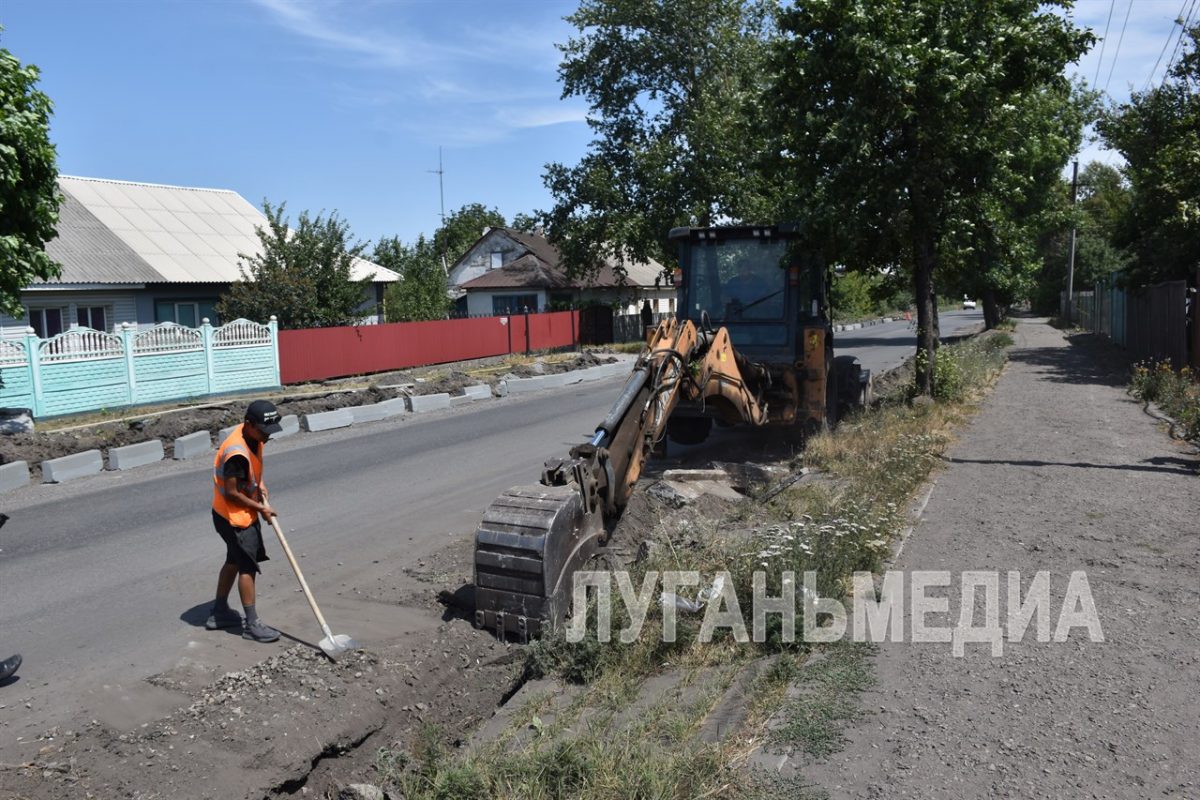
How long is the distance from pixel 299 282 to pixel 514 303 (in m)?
22.0

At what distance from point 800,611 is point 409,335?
81.5ft

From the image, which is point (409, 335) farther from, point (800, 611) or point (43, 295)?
point (800, 611)

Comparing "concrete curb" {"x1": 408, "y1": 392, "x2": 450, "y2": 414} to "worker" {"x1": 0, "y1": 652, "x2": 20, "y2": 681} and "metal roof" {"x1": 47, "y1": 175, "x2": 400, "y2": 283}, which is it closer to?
"metal roof" {"x1": 47, "y1": 175, "x2": 400, "y2": 283}

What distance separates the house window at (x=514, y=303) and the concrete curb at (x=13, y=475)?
1352 inches

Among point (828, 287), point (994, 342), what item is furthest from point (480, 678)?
point (994, 342)

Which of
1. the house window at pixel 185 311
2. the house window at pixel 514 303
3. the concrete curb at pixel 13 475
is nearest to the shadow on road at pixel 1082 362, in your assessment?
the concrete curb at pixel 13 475

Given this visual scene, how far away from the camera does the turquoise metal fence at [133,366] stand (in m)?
17.9

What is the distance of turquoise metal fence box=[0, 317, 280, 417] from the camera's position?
17.9 metres

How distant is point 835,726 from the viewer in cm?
471

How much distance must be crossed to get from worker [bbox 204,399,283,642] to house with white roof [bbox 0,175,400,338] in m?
17.2

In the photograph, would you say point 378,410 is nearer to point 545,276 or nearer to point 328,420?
point 328,420

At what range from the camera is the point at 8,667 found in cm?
559

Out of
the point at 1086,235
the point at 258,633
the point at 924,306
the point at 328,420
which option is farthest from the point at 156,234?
the point at 1086,235

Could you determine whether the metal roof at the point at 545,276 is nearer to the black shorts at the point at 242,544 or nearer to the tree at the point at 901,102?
the tree at the point at 901,102
